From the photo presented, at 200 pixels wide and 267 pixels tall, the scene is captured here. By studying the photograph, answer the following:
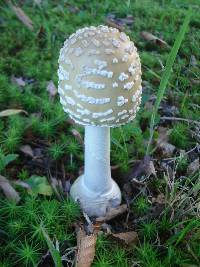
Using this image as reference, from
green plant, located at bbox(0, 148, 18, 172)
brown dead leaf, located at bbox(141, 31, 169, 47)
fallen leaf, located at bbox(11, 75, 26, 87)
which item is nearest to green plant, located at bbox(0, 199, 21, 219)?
green plant, located at bbox(0, 148, 18, 172)

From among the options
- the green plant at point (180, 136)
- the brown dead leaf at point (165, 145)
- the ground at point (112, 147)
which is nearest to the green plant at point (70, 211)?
the ground at point (112, 147)

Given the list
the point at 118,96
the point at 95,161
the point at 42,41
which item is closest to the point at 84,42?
Answer: the point at 118,96

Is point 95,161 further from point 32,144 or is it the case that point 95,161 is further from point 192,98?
point 192,98

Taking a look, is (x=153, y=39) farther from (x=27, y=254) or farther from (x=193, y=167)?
(x=27, y=254)

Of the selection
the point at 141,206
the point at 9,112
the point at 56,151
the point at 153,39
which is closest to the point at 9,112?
the point at 9,112

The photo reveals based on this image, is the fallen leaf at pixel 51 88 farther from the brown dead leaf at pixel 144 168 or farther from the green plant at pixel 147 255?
the green plant at pixel 147 255

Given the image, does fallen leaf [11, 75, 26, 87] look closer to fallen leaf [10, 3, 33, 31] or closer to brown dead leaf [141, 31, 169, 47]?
fallen leaf [10, 3, 33, 31]
